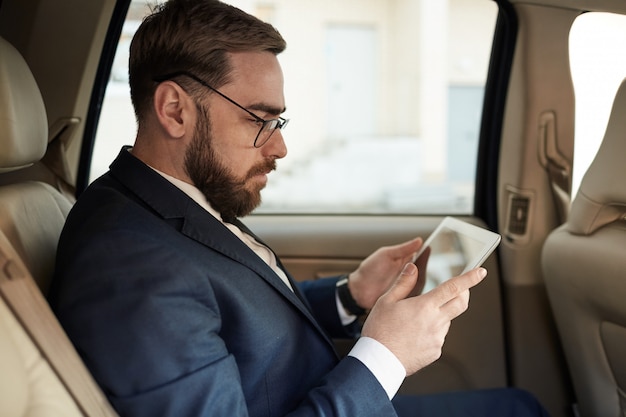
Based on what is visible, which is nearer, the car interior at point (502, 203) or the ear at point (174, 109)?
the ear at point (174, 109)

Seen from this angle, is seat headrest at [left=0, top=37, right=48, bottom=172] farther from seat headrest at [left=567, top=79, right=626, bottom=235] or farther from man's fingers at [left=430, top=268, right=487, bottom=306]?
seat headrest at [left=567, top=79, right=626, bottom=235]

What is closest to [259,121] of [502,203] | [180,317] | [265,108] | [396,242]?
[265,108]

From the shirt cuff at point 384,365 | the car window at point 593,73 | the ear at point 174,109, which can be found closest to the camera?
the shirt cuff at point 384,365

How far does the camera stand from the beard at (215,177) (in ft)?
4.26

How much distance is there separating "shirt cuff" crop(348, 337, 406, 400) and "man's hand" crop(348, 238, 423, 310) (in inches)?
20.5

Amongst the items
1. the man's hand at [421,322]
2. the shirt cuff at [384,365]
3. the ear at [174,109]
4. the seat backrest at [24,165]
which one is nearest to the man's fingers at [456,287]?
the man's hand at [421,322]

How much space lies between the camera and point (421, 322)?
115 centimetres

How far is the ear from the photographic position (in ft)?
4.24

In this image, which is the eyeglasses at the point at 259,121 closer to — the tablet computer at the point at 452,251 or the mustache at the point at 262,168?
the mustache at the point at 262,168

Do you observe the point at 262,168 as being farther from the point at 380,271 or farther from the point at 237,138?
the point at 380,271

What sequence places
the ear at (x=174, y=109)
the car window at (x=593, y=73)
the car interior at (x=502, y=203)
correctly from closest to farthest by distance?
the ear at (x=174, y=109) < the car interior at (x=502, y=203) < the car window at (x=593, y=73)

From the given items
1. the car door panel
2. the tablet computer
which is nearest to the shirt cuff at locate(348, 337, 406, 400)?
the tablet computer

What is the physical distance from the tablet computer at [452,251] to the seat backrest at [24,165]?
79 centimetres

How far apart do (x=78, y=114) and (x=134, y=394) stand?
42.4 inches
